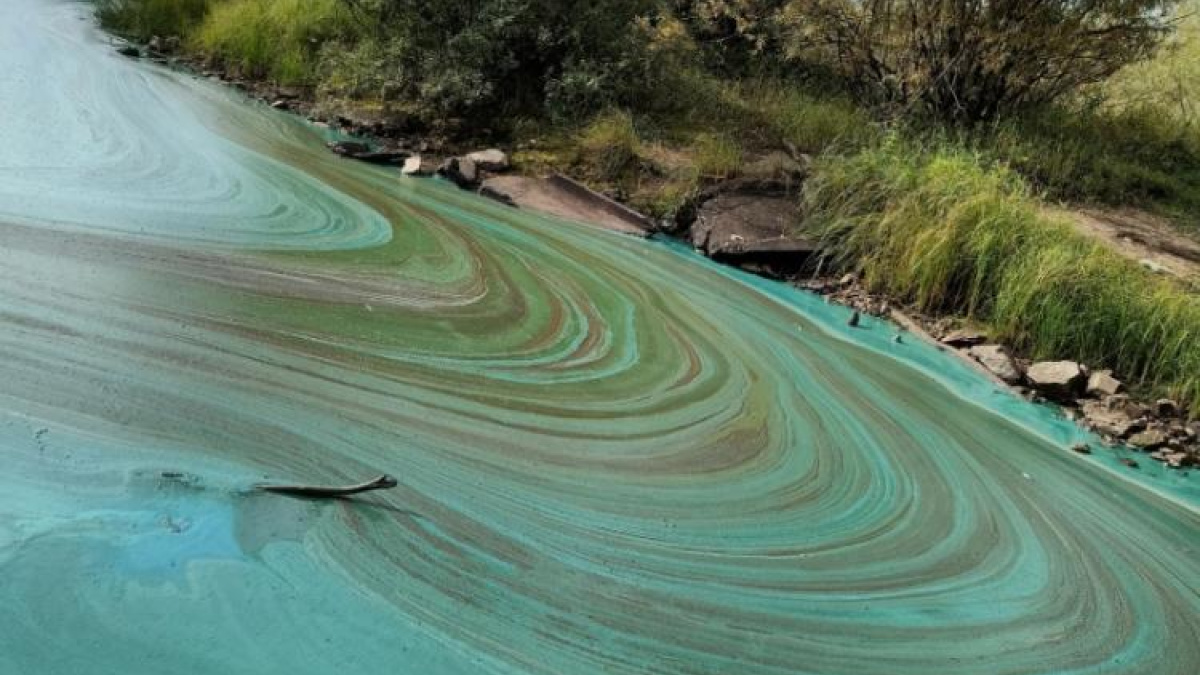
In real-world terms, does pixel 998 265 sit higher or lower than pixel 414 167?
higher

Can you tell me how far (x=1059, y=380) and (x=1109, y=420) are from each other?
25 cm

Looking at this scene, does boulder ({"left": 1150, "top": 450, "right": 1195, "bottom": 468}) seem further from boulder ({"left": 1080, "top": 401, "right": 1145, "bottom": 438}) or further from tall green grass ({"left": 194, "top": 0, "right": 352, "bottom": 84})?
tall green grass ({"left": 194, "top": 0, "right": 352, "bottom": 84})

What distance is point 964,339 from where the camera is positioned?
4461mm

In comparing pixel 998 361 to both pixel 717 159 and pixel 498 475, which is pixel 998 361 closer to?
pixel 717 159

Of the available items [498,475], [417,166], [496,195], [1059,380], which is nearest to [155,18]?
[417,166]

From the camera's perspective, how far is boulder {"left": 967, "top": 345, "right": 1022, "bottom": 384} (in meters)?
4.18

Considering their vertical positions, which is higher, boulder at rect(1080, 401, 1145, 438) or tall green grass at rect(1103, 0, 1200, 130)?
tall green grass at rect(1103, 0, 1200, 130)

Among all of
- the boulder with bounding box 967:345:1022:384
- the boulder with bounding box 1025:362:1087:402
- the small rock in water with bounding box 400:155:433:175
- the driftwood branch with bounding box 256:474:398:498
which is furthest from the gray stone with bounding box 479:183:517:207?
the driftwood branch with bounding box 256:474:398:498

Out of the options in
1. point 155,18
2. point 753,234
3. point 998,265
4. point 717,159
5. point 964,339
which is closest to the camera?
point 964,339

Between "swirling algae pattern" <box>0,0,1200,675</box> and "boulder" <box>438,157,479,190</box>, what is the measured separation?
1.19 meters

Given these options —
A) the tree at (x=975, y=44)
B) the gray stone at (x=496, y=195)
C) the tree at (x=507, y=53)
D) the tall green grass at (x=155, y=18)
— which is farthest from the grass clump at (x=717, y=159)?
the tall green grass at (x=155, y=18)

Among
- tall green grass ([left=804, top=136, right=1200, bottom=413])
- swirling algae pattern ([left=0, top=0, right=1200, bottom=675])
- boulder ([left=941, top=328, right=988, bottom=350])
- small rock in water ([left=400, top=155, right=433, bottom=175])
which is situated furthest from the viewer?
small rock in water ([left=400, top=155, right=433, bottom=175])

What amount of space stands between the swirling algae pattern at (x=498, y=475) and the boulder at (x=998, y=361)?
106 millimetres

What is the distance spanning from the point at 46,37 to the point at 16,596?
7.21m
